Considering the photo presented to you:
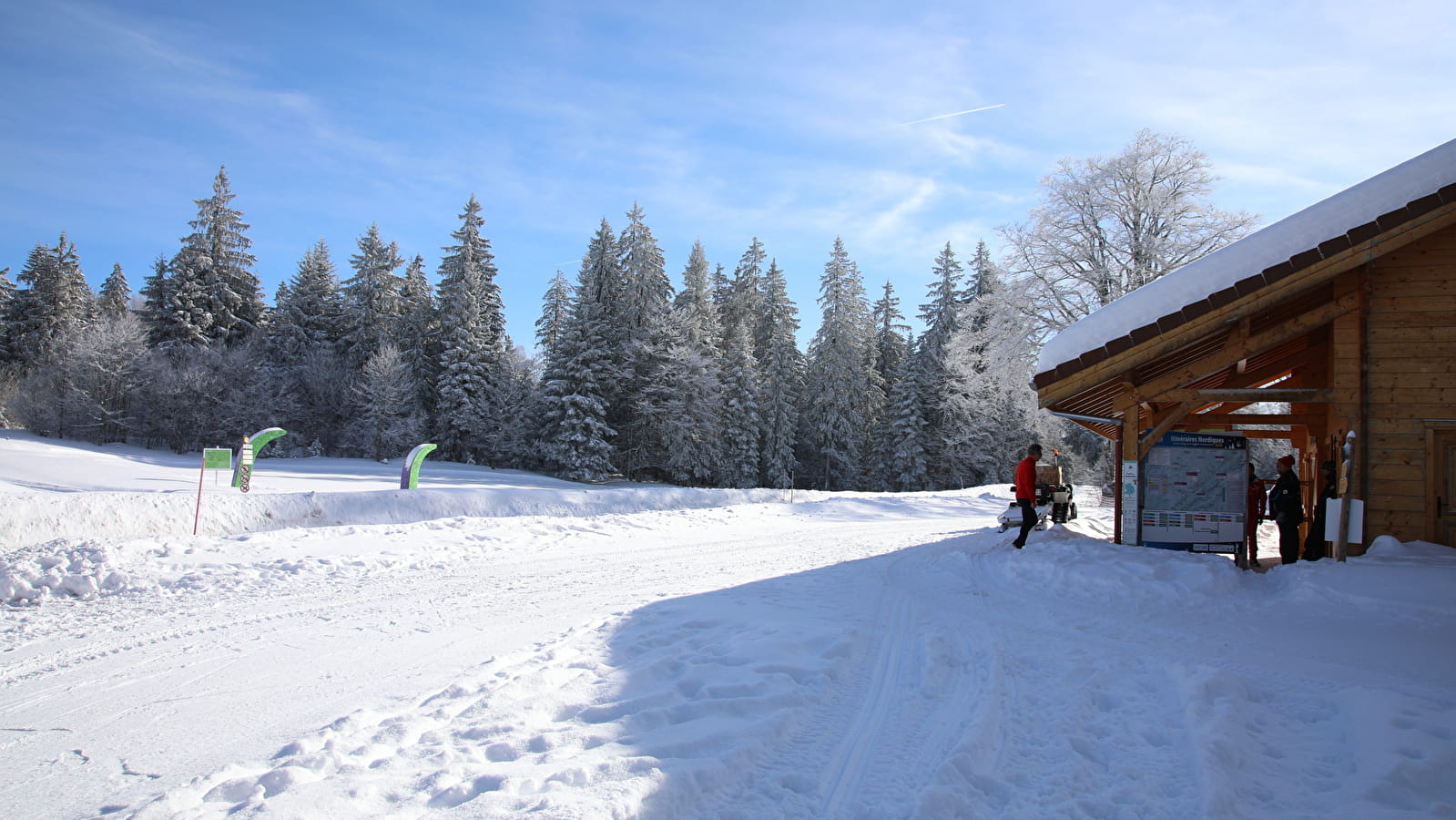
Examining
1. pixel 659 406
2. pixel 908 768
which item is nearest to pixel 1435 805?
pixel 908 768

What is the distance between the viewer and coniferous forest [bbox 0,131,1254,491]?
35656mm

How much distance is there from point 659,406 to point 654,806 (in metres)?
34.9

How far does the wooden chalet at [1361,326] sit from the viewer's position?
856 centimetres

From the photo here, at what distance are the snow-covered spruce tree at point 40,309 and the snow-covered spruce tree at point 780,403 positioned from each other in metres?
41.5

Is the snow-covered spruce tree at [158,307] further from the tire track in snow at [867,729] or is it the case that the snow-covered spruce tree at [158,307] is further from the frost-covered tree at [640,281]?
the tire track in snow at [867,729]

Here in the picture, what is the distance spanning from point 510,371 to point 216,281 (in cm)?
1889

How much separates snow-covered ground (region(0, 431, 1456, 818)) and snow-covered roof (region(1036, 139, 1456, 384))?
10.5 ft

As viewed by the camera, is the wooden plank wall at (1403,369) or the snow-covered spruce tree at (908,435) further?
the snow-covered spruce tree at (908,435)

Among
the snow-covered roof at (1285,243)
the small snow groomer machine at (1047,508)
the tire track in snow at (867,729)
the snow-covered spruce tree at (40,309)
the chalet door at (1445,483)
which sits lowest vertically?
the tire track in snow at (867,729)

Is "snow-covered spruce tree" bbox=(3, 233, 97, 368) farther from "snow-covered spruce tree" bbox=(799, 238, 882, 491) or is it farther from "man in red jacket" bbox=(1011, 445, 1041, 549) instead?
"man in red jacket" bbox=(1011, 445, 1041, 549)

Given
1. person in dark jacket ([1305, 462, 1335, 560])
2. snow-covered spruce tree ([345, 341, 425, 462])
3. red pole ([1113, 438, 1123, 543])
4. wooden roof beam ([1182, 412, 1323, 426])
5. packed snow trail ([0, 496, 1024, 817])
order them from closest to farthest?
packed snow trail ([0, 496, 1024, 817]) < person in dark jacket ([1305, 462, 1335, 560]) < red pole ([1113, 438, 1123, 543]) < wooden roof beam ([1182, 412, 1323, 426]) < snow-covered spruce tree ([345, 341, 425, 462])

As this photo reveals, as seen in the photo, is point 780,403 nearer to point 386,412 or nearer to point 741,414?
point 741,414

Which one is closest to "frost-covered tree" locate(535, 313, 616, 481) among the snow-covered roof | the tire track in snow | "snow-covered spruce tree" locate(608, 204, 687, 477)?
"snow-covered spruce tree" locate(608, 204, 687, 477)

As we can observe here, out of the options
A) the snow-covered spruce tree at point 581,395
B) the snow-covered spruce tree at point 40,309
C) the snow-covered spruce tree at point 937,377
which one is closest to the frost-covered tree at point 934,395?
the snow-covered spruce tree at point 937,377
